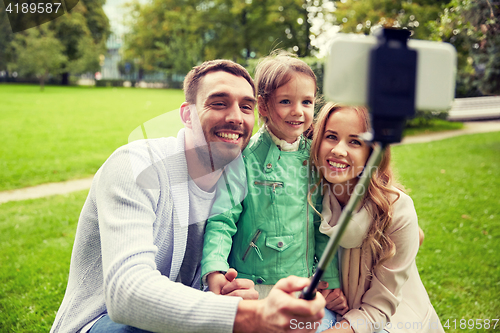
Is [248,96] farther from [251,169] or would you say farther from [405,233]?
[405,233]

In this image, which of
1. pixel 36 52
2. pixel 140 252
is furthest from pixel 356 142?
pixel 36 52

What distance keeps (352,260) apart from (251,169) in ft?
2.21

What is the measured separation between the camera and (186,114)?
73.4 inches

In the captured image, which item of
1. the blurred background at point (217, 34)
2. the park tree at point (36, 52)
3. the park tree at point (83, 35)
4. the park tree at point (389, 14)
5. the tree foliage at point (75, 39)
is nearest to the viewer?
the blurred background at point (217, 34)

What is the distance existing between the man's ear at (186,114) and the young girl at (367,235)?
25.4 inches

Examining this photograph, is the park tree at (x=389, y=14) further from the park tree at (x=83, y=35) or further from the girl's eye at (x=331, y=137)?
the park tree at (x=83, y=35)

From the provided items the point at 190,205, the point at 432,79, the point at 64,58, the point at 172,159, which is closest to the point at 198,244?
the point at 190,205

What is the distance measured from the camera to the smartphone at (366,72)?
0.74 m

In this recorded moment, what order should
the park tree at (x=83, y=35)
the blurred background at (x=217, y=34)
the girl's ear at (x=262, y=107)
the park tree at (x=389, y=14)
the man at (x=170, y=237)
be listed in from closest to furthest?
the man at (x=170, y=237) → the girl's ear at (x=262, y=107) → the blurred background at (x=217, y=34) → the park tree at (x=389, y=14) → the park tree at (x=83, y=35)

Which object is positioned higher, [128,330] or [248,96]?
[248,96]

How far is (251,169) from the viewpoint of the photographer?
6.19ft

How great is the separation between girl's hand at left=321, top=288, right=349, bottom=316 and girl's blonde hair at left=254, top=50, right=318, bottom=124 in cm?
93

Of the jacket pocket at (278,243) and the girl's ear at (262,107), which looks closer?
the jacket pocket at (278,243)

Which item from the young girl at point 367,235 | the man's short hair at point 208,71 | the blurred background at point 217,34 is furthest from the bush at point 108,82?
the young girl at point 367,235
